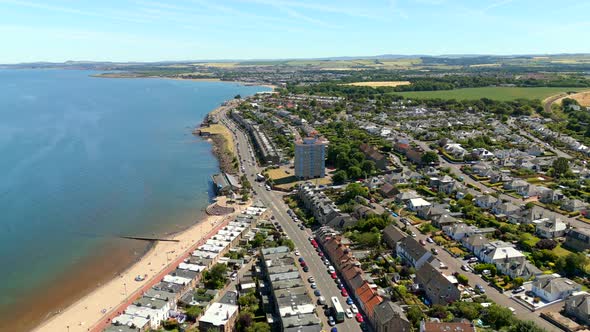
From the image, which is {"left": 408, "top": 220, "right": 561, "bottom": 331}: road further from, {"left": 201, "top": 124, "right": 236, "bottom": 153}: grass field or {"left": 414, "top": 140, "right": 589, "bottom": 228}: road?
{"left": 201, "top": 124, "right": 236, "bottom": 153}: grass field

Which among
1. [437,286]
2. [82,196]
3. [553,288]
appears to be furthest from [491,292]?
[82,196]

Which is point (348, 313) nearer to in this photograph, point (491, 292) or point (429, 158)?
point (491, 292)

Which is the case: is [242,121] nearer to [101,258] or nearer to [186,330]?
[101,258]

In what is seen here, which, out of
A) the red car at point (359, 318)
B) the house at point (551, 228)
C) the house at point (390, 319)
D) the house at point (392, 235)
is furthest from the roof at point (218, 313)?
the house at point (551, 228)

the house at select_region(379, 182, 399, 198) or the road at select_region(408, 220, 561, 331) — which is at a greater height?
the house at select_region(379, 182, 399, 198)

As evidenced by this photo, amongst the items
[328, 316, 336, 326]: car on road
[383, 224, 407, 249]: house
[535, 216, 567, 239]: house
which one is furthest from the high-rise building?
[328, 316, 336, 326]: car on road

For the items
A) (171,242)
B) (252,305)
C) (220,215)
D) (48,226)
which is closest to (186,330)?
(252,305)
